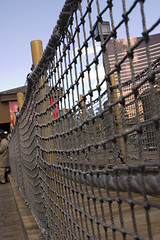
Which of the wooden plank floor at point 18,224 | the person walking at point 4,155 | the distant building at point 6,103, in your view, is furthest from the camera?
the distant building at point 6,103

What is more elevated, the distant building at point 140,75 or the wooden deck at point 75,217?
the distant building at point 140,75

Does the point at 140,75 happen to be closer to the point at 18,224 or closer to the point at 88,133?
the point at 18,224

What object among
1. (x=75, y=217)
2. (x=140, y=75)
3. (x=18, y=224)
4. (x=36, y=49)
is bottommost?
(x=18, y=224)

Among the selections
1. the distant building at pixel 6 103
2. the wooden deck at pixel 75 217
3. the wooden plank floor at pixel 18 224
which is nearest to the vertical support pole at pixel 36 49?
the wooden deck at pixel 75 217

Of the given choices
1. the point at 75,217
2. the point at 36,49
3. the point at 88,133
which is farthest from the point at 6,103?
the point at 88,133

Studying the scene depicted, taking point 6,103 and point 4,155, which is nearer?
point 4,155

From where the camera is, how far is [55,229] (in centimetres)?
218

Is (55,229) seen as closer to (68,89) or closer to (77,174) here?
(77,174)

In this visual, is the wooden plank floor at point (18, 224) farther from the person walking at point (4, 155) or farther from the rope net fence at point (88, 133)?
the person walking at point (4, 155)

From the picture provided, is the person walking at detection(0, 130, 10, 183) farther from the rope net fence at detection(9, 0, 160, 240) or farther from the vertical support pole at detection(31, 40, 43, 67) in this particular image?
the vertical support pole at detection(31, 40, 43, 67)

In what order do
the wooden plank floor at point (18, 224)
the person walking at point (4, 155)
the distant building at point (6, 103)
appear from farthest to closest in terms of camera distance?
the distant building at point (6, 103), the person walking at point (4, 155), the wooden plank floor at point (18, 224)

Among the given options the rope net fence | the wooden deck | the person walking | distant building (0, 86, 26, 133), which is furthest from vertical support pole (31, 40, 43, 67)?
distant building (0, 86, 26, 133)

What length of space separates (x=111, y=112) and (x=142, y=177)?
10.7 inches

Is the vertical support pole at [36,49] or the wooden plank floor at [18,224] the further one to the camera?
the wooden plank floor at [18,224]
